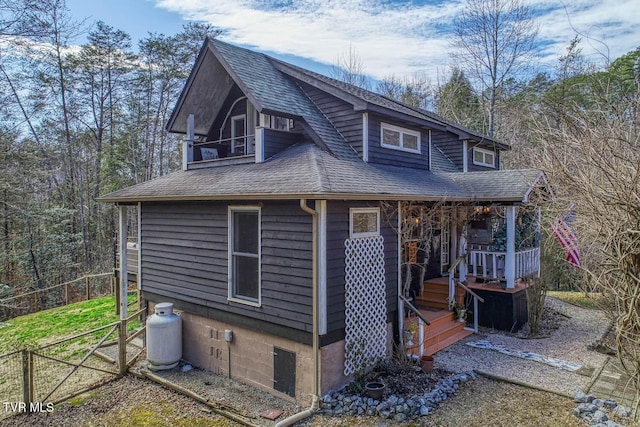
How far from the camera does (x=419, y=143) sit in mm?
10008

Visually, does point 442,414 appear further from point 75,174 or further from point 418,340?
point 75,174

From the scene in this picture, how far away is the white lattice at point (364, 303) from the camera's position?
627 cm

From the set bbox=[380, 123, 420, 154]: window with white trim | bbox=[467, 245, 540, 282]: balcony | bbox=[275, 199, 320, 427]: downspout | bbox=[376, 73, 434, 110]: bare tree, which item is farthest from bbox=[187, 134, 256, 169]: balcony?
bbox=[376, 73, 434, 110]: bare tree

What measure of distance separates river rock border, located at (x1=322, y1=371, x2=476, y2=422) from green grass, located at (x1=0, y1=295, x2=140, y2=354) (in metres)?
6.95

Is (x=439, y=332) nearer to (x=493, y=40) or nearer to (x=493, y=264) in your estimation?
(x=493, y=264)

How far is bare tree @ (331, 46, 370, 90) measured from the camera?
24.6 meters

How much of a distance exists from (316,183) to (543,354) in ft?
19.2

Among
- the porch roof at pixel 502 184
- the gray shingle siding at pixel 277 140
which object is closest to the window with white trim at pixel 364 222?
the gray shingle siding at pixel 277 140

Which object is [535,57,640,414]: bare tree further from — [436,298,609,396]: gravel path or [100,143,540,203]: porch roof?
[100,143,540,203]: porch roof

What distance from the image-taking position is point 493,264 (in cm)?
945

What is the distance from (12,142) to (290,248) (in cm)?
1276

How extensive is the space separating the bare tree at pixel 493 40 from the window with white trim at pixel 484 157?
16.0 ft

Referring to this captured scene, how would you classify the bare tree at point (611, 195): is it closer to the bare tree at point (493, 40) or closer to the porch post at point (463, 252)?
the porch post at point (463, 252)

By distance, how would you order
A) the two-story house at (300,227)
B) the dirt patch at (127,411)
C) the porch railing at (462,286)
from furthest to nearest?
the porch railing at (462,286) < the two-story house at (300,227) < the dirt patch at (127,411)
